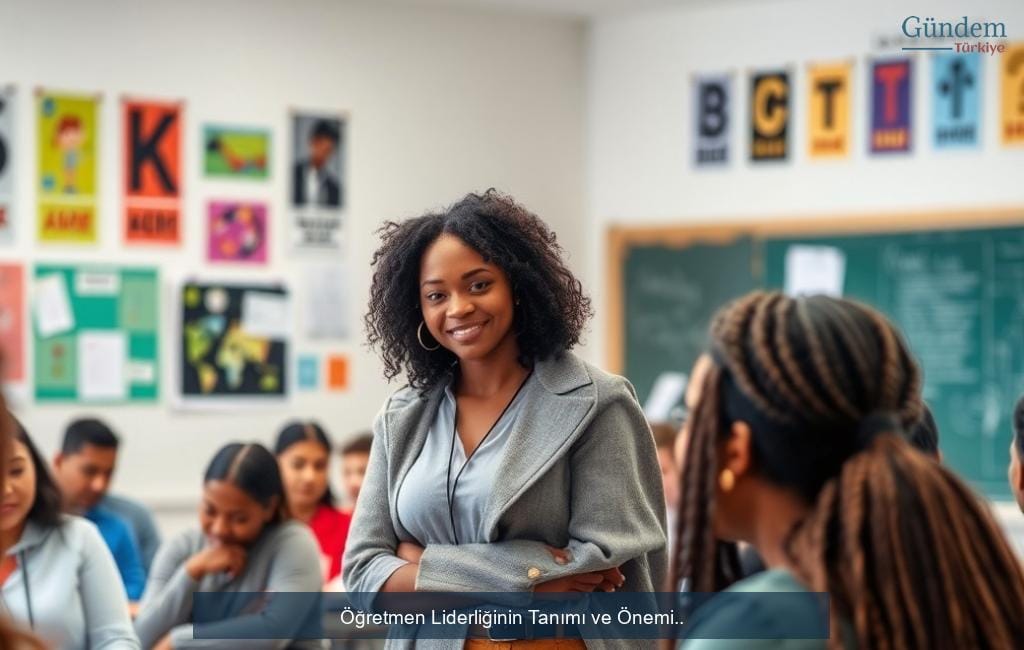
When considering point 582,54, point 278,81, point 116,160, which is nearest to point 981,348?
point 582,54

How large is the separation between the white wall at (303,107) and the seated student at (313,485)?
1.50 m

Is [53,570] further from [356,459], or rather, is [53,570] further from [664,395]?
[664,395]

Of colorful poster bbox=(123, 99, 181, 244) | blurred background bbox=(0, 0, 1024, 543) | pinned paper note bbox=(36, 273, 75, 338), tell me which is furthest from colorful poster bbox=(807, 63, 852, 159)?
pinned paper note bbox=(36, 273, 75, 338)

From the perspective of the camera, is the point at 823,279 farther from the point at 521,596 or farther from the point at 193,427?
the point at 521,596

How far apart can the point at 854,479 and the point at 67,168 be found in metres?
4.65

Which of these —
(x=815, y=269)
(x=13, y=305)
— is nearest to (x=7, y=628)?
(x=13, y=305)

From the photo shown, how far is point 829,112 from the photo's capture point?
5.62 meters

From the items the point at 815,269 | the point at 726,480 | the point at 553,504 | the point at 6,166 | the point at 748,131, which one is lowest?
the point at 553,504

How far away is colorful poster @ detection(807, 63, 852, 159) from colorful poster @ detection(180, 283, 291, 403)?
233cm

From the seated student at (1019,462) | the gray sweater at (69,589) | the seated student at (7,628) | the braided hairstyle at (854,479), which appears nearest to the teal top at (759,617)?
the braided hairstyle at (854,479)

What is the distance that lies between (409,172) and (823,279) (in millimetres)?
1847

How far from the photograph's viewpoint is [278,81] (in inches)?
225

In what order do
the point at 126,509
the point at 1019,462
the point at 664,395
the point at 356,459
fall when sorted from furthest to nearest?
the point at 664,395, the point at 356,459, the point at 126,509, the point at 1019,462

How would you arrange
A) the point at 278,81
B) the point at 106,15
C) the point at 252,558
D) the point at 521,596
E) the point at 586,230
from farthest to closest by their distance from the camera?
the point at 586,230 < the point at 278,81 < the point at 106,15 < the point at 252,558 < the point at 521,596
